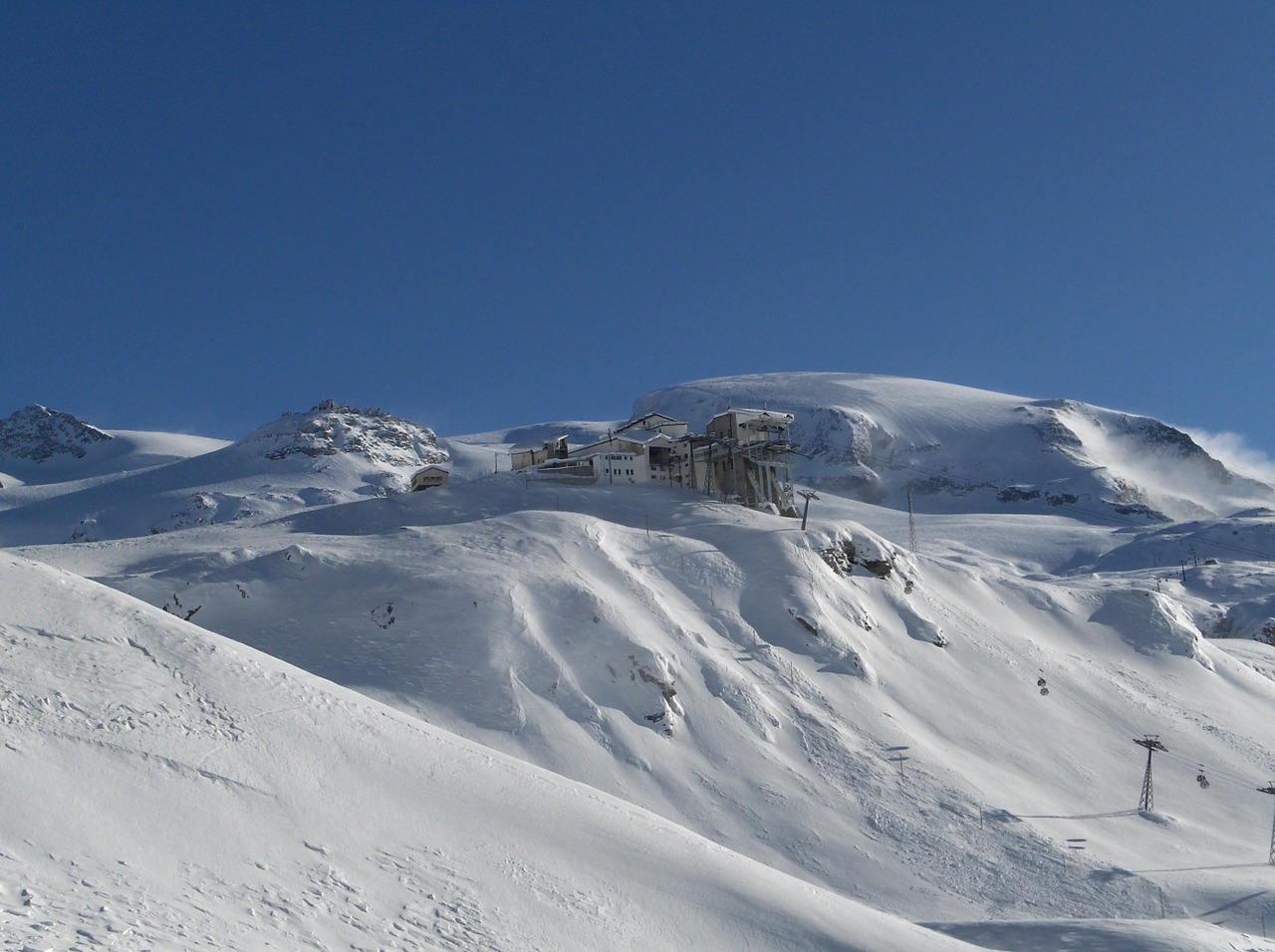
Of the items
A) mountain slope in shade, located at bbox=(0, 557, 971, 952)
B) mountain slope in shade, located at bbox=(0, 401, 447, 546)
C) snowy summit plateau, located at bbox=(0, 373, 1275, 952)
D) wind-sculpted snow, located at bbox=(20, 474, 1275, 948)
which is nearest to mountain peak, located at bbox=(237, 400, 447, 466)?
mountain slope in shade, located at bbox=(0, 401, 447, 546)

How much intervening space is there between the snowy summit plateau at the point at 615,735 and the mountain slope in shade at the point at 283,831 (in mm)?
84

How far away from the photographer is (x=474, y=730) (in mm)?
37531

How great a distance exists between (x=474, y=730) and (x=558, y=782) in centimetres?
1073

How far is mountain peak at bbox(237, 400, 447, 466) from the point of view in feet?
582

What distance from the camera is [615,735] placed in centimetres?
3984

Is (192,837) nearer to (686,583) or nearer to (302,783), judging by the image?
(302,783)

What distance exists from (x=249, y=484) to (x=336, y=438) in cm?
2600

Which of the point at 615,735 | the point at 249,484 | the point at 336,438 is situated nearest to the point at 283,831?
the point at 615,735

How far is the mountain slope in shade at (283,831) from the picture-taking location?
16.7 m

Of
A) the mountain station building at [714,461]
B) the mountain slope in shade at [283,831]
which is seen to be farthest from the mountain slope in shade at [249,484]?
the mountain slope in shade at [283,831]

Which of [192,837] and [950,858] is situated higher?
[192,837]

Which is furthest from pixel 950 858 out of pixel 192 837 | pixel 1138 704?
pixel 192 837

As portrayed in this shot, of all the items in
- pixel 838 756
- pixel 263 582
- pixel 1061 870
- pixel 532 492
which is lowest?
pixel 1061 870

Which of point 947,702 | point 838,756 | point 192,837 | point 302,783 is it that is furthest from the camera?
point 947,702
